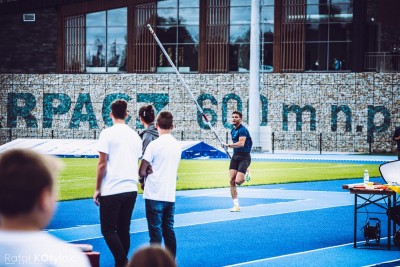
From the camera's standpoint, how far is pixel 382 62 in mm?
49062

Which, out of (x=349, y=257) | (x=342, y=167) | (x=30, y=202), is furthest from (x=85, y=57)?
(x=30, y=202)

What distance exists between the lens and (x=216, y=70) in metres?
51.5

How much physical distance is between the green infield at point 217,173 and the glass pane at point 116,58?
14.6 metres

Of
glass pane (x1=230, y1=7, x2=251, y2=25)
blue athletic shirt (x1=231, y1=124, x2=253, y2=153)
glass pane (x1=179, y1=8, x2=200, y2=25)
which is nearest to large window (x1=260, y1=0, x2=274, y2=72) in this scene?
glass pane (x1=230, y1=7, x2=251, y2=25)

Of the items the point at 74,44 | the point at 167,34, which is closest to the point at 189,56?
the point at 167,34

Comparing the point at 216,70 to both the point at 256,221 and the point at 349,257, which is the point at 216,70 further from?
the point at 349,257

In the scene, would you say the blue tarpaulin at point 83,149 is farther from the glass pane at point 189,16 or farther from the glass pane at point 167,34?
the glass pane at point 189,16

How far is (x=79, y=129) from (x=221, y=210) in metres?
34.0

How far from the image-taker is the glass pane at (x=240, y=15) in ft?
166

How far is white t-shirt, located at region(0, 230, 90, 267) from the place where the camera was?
10.6 ft

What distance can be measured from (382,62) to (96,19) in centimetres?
1637

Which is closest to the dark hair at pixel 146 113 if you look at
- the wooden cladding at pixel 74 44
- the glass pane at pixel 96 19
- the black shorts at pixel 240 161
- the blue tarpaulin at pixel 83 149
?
the black shorts at pixel 240 161

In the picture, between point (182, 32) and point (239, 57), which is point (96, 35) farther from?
point (239, 57)

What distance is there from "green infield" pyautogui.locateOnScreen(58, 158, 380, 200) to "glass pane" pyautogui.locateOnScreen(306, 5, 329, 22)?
13.3 meters
